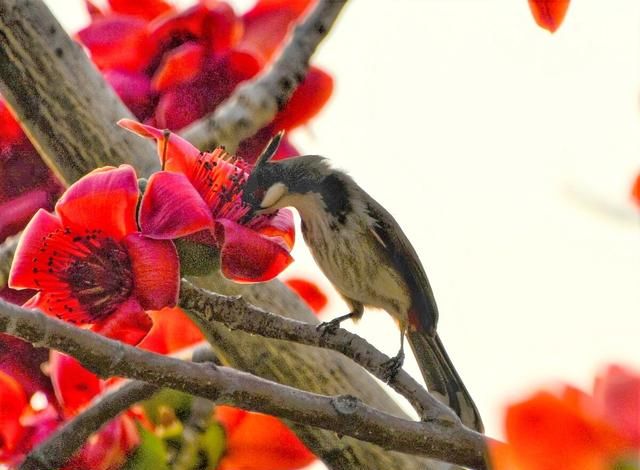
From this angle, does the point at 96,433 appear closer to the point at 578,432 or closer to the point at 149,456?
the point at 149,456

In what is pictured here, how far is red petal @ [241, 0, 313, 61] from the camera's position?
325 millimetres

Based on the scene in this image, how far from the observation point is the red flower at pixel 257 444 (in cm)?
27

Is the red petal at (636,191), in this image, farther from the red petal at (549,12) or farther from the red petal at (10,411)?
the red petal at (10,411)

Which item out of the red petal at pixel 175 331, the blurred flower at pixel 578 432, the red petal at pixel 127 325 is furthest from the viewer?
the red petal at pixel 175 331

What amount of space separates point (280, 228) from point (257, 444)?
0.08m

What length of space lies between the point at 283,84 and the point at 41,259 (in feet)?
0.36

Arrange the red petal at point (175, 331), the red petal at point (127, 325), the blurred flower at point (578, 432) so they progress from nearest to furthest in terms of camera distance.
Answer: the blurred flower at point (578, 432) < the red petal at point (127, 325) < the red petal at point (175, 331)

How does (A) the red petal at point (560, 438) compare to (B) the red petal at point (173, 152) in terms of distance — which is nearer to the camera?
(A) the red petal at point (560, 438)

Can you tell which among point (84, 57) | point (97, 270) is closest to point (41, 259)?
point (97, 270)

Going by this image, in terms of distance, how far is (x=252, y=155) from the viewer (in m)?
0.32

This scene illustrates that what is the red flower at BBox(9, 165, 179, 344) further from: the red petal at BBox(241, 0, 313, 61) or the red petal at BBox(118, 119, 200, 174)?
the red petal at BBox(241, 0, 313, 61)

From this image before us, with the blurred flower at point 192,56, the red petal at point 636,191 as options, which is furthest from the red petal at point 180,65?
the red petal at point 636,191

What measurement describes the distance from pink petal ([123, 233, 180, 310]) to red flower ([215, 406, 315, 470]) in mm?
71

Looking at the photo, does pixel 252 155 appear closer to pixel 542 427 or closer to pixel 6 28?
pixel 6 28
